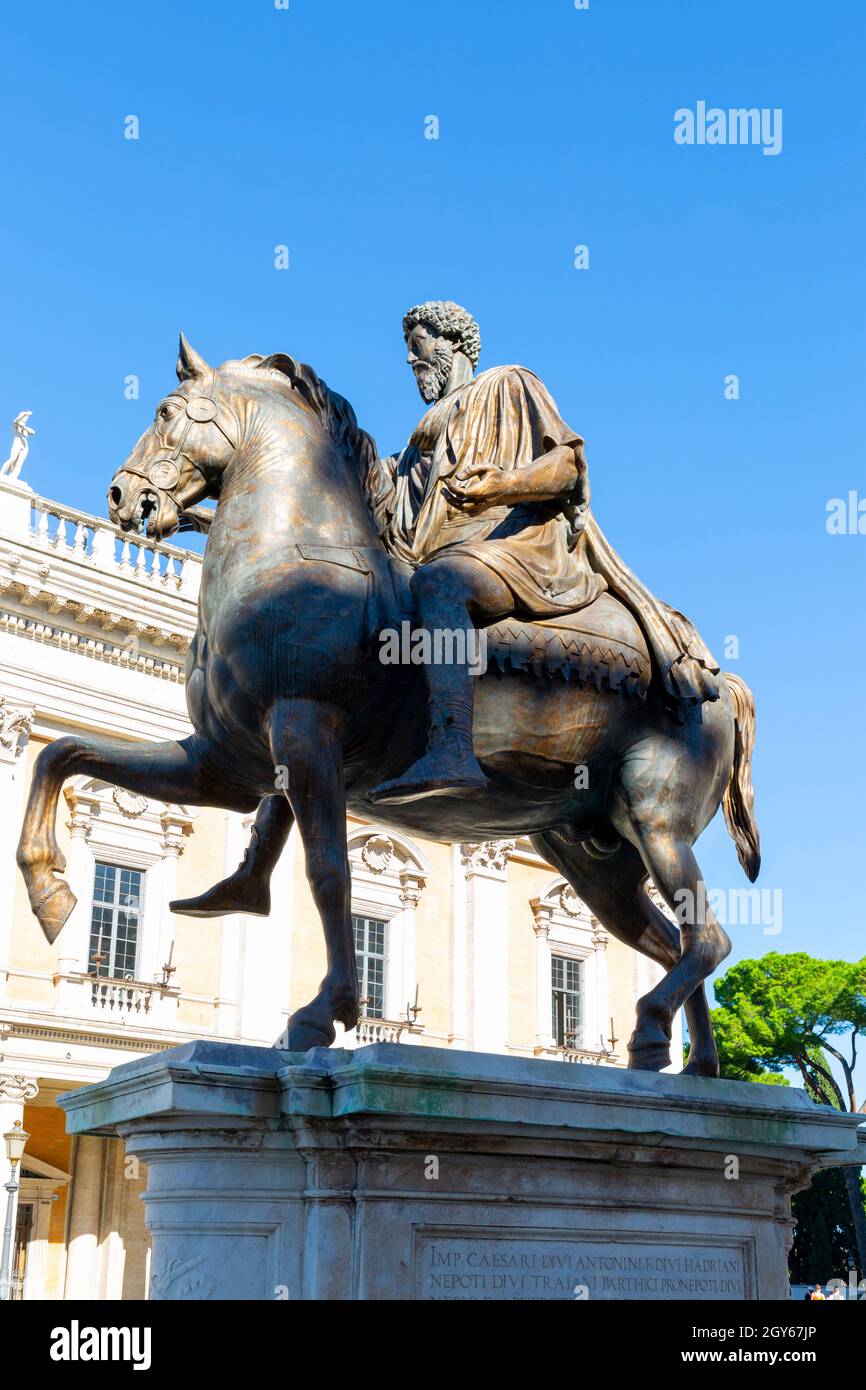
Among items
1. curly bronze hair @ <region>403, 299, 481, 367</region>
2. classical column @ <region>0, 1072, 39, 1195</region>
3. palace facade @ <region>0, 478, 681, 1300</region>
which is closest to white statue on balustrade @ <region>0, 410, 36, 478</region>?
palace facade @ <region>0, 478, 681, 1300</region>

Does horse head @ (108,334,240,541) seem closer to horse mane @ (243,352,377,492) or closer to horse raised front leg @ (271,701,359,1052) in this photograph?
horse mane @ (243,352,377,492)

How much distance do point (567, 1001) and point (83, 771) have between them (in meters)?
24.4

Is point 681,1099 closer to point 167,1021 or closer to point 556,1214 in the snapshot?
point 556,1214

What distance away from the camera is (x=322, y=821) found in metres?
4.77

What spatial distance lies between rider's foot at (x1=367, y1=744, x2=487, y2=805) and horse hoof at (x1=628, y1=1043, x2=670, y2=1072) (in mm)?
1147

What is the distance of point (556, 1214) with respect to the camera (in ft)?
15.3

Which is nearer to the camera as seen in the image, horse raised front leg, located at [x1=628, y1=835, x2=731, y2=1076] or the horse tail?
horse raised front leg, located at [x1=628, y1=835, x2=731, y2=1076]

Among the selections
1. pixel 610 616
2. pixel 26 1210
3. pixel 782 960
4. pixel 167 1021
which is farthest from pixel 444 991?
pixel 610 616

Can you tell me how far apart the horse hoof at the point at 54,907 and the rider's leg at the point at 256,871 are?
406 millimetres

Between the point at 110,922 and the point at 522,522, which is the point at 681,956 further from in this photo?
the point at 110,922

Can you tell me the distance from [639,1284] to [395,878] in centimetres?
2242

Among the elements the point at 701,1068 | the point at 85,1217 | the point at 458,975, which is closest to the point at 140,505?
the point at 701,1068

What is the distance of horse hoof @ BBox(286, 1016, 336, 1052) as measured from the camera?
463 centimetres

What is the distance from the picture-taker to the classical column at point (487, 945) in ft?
90.6
